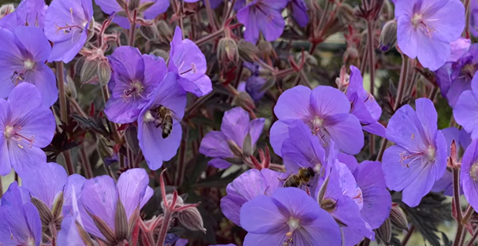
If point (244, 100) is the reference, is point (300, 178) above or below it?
above

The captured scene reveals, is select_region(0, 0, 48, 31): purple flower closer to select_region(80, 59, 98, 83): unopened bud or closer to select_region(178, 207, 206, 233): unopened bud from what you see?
select_region(80, 59, 98, 83): unopened bud

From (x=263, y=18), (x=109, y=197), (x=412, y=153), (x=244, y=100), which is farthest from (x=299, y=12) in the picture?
(x=109, y=197)

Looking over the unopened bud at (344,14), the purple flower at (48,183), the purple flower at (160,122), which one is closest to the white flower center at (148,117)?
the purple flower at (160,122)

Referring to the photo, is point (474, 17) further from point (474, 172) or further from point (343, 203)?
point (343, 203)

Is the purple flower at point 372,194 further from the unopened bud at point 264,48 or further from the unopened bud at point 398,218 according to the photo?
the unopened bud at point 264,48

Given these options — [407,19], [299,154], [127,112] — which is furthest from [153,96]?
[407,19]

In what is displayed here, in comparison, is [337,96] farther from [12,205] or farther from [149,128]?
[12,205]
